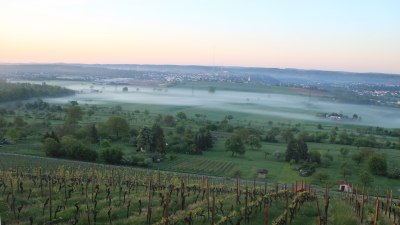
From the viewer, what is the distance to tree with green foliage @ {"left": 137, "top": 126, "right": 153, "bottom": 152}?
46.5 m

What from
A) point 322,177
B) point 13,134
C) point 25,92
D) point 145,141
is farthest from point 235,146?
point 25,92

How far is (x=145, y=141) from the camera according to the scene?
4700cm

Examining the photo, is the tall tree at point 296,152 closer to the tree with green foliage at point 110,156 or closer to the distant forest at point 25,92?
the tree with green foliage at point 110,156

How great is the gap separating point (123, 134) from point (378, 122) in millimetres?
60362

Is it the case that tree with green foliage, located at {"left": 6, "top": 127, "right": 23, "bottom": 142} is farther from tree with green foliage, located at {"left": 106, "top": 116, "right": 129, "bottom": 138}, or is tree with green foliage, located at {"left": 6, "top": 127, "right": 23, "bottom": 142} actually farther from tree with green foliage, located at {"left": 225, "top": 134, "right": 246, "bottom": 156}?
tree with green foliage, located at {"left": 225, "top": 134, "right": 246, "bottom": 156}

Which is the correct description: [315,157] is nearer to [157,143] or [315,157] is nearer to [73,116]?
[157,143]

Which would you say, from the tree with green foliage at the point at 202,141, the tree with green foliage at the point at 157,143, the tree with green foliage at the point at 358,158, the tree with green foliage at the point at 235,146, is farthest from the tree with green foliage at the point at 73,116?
the tree with green foliage at the point at 358,158

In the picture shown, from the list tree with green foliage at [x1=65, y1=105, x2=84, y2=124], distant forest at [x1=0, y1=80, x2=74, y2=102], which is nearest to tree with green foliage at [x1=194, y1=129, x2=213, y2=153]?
tree with green foliage at [x1=65, y1=105, x2=84, y2=124]

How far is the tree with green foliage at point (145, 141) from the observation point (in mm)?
46469

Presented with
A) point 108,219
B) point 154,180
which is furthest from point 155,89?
point 108,219

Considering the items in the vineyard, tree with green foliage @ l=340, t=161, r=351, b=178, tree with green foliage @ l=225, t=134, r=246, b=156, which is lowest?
tree with green foliage @ l=340, t=161, r=351, b=178

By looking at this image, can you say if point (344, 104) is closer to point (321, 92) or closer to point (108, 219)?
point (321, 92)

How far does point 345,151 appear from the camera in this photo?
1889 inches

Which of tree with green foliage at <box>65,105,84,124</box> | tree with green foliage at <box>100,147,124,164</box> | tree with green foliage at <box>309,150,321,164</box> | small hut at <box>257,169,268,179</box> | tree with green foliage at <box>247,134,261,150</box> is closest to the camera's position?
small hut at <box>257,169,268,179</box>
